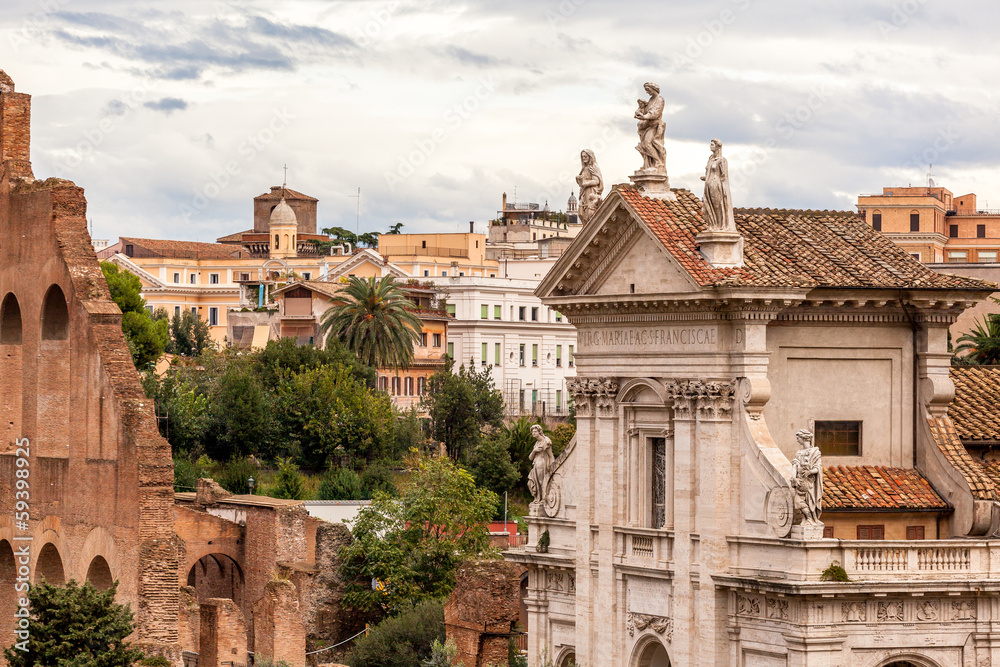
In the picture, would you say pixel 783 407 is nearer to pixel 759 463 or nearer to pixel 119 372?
pixel 759 463

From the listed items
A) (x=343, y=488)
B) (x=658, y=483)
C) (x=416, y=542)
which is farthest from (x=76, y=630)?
(x=343, y=488)

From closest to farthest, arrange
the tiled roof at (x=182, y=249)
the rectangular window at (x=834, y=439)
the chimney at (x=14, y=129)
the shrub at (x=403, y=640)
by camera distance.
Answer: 1. the rectangular window at (x=834, y=439)
2. the chimney at (x=14, y=129)
3. the shrub at (x=403, y=640)
4. the tiled roof at (x=182, y=249)

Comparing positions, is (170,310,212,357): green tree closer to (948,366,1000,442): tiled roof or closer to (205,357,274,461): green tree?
(205,357,274,461): green tree

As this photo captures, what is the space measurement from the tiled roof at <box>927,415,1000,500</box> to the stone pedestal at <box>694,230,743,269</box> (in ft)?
18.1

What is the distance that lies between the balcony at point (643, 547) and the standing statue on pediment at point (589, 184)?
7764 mm

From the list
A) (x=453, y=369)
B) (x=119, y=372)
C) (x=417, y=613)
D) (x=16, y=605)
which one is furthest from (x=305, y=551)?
(x=453, y=369)

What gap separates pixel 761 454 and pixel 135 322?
62.5 m

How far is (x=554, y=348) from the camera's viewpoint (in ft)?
361

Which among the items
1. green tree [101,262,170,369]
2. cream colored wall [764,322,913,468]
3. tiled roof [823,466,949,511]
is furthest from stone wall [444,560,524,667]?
green tree [101,262,170,369]

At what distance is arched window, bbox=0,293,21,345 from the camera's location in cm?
4881

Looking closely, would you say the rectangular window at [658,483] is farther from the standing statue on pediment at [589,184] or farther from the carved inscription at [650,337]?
the standing statue on pediment at [589,184]

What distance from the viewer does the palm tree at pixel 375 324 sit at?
87250 millimetres

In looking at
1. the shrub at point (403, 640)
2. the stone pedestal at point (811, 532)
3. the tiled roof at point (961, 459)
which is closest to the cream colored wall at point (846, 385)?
the tiled roof at point (961, 459)

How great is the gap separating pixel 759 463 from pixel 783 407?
7.18 feet
